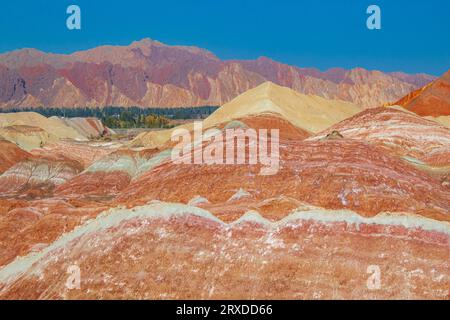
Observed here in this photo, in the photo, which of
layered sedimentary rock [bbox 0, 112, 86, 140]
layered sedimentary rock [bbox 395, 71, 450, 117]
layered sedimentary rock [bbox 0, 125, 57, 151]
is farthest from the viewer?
layered sedimentary rock [bbox 0, 112, 86, 140]

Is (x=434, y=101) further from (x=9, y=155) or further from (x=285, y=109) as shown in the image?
(x=9, y=155)

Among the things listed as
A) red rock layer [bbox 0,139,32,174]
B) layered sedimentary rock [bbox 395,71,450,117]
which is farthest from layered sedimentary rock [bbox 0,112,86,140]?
layered sedimentary rock [bbox 395,71,450,117]

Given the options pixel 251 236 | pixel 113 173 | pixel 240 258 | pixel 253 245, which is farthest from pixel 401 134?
pixel 240 258

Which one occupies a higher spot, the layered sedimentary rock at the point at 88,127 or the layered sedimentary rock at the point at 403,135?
the layered sedimentary rock at the point at 88,127

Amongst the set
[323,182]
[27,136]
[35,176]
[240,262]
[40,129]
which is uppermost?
[40,129]

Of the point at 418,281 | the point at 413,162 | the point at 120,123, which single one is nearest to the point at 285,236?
the point at 418,281

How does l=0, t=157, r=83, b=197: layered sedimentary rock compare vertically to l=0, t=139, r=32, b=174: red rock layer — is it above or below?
below

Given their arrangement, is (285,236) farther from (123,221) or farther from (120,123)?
(120,123)

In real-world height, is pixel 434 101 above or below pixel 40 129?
above

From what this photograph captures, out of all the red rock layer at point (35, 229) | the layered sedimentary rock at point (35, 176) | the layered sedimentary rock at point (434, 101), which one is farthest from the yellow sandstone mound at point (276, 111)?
the red rock layer at point (35, 229)

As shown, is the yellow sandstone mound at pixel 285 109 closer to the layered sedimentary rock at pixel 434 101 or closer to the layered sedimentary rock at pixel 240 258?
the layered sedimentary rock at pixel 434 101

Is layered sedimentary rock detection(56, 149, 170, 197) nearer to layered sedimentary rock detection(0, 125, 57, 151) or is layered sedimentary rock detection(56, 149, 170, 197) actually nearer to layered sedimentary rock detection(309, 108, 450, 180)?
layered sedimentary rock detection(309, 108, 450, 180)
